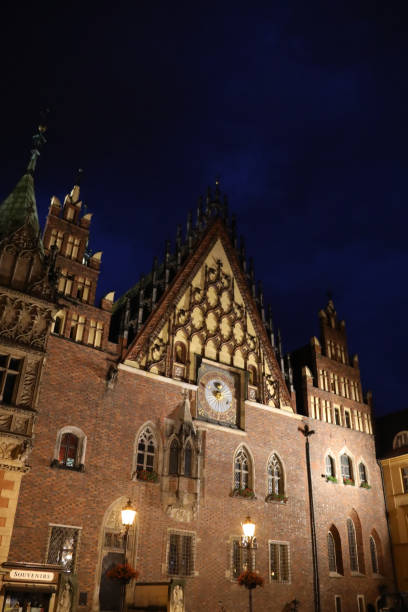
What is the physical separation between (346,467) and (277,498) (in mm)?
6897

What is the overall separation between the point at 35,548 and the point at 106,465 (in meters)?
4.14

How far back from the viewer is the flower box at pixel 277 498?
26.5 metres

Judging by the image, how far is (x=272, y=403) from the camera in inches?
1165

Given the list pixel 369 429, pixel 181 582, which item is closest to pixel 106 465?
pixel 181 582

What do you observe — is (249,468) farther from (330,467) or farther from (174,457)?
(330,467)

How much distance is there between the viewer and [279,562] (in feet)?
84.5

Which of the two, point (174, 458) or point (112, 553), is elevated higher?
point (174, 458)

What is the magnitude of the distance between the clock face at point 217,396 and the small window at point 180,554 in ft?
18.8

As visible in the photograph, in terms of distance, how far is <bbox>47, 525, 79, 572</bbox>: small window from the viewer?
753 inches

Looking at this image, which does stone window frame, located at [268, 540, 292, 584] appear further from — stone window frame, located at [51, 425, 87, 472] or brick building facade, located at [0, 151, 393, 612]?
stone window frame, located at [51, 425, 87, 472]

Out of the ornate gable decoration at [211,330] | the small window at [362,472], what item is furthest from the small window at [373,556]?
the ornate gable decoration at [211,330]

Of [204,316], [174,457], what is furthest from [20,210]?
[174,457]

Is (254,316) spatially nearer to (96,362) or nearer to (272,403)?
(272,403)

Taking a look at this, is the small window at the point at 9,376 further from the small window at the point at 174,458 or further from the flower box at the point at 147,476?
the small window at the point at 174,458
